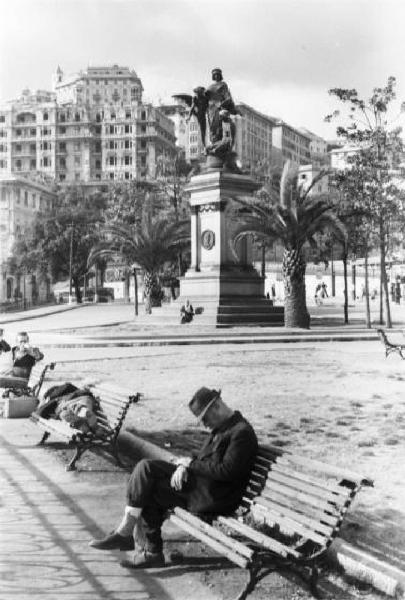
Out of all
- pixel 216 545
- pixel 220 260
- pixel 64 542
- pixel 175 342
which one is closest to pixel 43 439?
pixel 64 542

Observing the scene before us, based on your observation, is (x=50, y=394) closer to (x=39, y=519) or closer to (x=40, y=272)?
(x=39, y=519)

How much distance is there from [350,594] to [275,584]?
42 centimetres

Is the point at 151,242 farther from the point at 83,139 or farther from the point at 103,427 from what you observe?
the point at 83,139

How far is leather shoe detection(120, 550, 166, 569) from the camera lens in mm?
4682

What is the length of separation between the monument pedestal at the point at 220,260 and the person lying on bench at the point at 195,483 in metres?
22.6

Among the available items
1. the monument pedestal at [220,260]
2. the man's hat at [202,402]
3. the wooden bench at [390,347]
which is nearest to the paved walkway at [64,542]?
the man's hat at [202,402]

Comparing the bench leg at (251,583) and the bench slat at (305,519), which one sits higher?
the bench slat at (305,519)

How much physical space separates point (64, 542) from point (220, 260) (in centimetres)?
2413

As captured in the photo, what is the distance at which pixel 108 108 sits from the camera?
462ft

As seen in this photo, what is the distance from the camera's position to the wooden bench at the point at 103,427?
7.28 m

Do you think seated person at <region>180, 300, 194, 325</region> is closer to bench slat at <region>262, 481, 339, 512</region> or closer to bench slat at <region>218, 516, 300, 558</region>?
bench slat at <region>262, 481, 339, 512</region>

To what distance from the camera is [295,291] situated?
26.9 metres

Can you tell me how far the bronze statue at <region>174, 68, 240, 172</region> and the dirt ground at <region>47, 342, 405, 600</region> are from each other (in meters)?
11.8

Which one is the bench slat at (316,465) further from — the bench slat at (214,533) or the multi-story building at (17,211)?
the multi-story building at (17,211)
